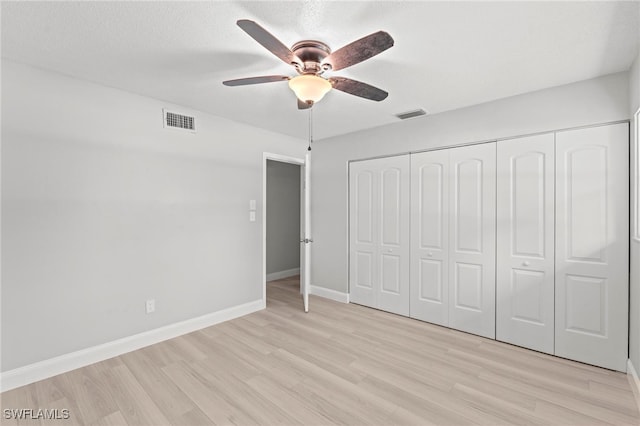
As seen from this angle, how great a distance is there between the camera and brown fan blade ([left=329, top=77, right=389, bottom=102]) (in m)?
1.93

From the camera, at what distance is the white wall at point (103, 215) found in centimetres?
223

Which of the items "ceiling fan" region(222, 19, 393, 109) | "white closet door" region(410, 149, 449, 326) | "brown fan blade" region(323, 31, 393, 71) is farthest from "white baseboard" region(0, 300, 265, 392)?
"brown fan blade" region(323, 31, 393, 71)

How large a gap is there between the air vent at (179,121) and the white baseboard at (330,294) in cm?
286

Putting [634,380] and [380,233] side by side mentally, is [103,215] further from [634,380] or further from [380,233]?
[634,380]

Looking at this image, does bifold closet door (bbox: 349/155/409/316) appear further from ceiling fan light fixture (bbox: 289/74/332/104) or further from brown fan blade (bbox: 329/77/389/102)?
ceiling fan light fixture (bbox: 289/74/332/104)

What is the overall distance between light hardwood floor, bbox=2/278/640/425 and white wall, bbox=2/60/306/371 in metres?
0.43

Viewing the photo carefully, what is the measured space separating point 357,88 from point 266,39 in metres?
0.75

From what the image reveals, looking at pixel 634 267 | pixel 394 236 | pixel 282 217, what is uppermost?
pixel 282 217

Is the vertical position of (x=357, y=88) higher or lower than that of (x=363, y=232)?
higher

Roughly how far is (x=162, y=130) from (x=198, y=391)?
2443mm

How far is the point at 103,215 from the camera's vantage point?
8.61 ft

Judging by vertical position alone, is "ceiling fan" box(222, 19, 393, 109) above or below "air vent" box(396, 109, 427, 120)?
below

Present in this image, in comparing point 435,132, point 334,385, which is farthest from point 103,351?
point 435,132

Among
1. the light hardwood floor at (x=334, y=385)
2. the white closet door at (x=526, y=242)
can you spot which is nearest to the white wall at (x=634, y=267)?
the light hardwood floor at (x=334, y=385)
